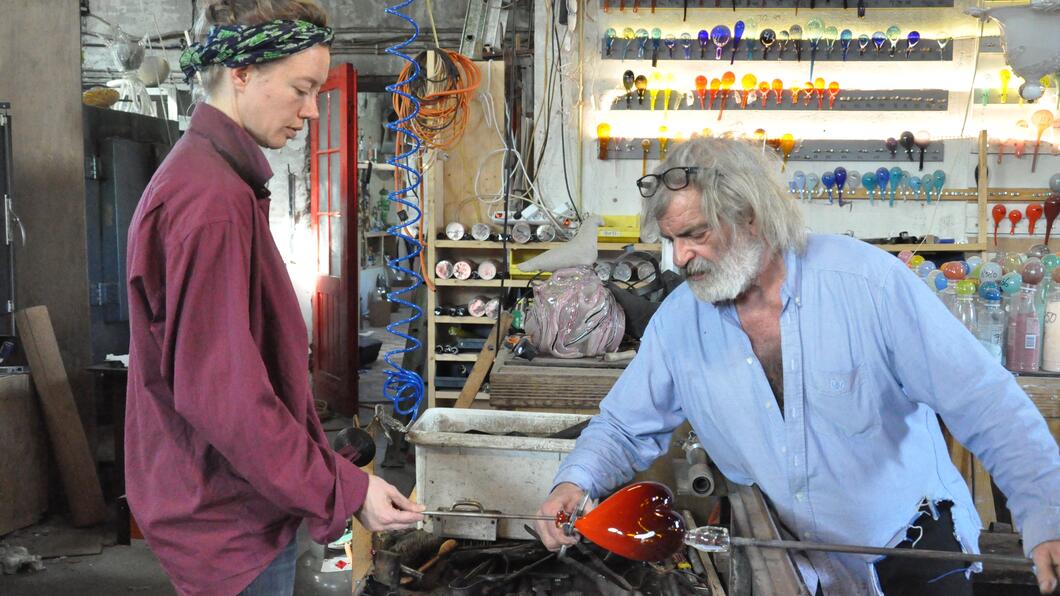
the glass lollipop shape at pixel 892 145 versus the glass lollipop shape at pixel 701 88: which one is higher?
the glass lollipop shape at pixel 701 88

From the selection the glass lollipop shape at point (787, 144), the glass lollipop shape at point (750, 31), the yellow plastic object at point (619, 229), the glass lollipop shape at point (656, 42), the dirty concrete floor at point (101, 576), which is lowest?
the dirty concrete floor at point (101, 576)

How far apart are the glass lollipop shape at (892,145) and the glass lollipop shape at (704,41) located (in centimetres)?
126

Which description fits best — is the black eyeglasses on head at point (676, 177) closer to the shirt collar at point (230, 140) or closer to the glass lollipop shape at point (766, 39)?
the shirt collar at point (230, 140)

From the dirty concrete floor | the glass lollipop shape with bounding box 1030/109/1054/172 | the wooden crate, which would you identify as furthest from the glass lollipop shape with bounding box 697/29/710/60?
the dirty concrete floor

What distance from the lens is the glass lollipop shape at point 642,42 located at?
214 inches

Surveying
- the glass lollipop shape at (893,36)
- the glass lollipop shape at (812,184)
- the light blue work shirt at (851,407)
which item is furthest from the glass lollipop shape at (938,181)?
the light blue work shirt at (851,407)

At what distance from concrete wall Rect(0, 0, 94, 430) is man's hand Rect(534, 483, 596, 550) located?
355 centimetres

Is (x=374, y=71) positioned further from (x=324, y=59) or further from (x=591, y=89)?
(x=324, y=59)

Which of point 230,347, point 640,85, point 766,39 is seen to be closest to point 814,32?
point 766,39

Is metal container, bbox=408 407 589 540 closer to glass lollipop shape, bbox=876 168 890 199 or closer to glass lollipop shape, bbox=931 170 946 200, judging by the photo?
glass lollipop shape, bbox=876 168 890 199

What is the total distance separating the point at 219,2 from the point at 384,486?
868 millimetres

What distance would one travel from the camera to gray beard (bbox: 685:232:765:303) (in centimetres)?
177

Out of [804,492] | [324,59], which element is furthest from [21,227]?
[804,492]

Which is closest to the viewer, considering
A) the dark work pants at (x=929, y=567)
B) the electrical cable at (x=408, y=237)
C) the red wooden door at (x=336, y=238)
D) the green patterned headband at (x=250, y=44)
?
the green patterned headband at (x=250, y=44)
